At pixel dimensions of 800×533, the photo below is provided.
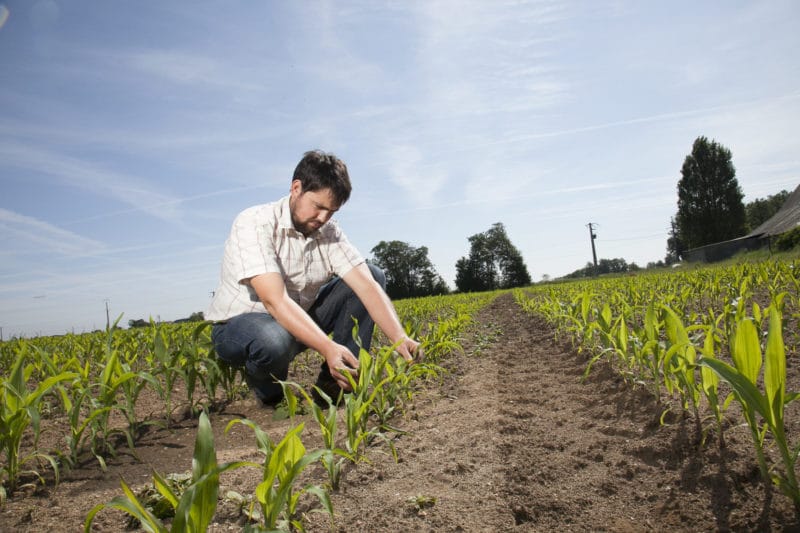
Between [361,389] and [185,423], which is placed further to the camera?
[185,423]

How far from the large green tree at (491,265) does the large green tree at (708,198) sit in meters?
23.1

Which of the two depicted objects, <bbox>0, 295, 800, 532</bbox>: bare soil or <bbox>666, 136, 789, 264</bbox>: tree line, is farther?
<bbox>666, 136, 789, 264</bbox>: tree line

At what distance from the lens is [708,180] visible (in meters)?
40.4

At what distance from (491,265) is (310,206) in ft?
222

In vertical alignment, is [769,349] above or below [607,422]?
above

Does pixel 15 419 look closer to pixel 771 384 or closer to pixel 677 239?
pixel 771 384

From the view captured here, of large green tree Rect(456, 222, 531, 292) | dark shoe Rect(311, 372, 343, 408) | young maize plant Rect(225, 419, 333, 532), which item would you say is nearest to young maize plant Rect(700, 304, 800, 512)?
young maize plant Rect(225, 419, 333, 532)

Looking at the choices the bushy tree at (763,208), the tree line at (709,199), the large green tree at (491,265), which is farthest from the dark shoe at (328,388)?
the bushy tree at (763,208)

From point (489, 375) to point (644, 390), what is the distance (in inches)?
51.9

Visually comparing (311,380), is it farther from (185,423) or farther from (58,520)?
(58,520)

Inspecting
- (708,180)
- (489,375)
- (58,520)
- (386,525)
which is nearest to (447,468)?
(386,525)

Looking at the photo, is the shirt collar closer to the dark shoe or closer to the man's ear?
the man's ear

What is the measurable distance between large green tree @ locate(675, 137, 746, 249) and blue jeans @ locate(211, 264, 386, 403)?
44.2 m

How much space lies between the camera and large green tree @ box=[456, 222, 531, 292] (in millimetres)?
62531
